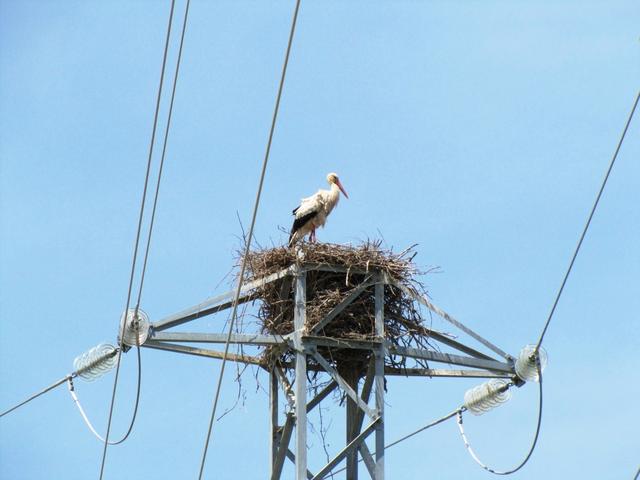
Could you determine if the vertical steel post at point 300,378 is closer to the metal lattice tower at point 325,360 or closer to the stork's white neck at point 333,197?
the metal lattice tower at point 325,360

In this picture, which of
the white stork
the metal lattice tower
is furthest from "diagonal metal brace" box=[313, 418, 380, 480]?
the white stork

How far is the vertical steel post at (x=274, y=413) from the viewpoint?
17.9m

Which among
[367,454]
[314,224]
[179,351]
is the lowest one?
[367,454]

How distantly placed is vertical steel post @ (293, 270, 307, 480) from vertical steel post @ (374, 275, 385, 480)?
2.28 ft

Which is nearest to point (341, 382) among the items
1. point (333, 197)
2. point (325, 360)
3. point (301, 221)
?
point (325, 360)

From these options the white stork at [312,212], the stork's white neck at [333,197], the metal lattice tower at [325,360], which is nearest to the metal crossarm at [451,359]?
the metal lattice tower at [325,360]

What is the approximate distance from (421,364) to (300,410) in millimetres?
2040

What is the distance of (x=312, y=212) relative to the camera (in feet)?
73.2

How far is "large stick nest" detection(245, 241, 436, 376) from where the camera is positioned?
59.6 ft

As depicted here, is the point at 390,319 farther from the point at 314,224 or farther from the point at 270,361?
the point at 314,224

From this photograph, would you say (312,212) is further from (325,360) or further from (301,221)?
(325,360)

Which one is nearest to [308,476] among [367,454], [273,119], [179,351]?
[367,454]

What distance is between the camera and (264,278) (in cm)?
1845

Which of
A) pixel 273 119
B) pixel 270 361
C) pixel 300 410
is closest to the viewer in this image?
pixel 273 119
